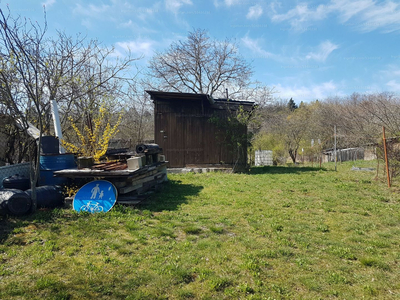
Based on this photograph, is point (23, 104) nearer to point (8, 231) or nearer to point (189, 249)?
point (8, 231)

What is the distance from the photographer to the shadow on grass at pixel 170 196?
581 centimetres

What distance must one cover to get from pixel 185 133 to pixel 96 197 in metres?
6.65

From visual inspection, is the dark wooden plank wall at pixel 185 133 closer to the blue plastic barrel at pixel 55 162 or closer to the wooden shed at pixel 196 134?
the wooden shed at pixel 196 134

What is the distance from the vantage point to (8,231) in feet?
13.4

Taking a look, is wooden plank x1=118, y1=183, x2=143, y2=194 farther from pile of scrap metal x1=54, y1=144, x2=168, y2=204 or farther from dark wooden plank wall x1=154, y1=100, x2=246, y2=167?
dark wooden plank wall x1=154, y1=100, x2=246, y2=167

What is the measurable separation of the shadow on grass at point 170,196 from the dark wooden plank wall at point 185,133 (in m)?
2.74

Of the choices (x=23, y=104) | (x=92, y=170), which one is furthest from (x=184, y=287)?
(x=23, y=104)

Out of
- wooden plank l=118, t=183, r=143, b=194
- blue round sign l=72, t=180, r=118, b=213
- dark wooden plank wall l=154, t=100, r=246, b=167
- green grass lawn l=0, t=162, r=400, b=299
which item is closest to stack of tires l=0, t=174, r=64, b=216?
green grass lawn l=0, t=162, r=400, b=299

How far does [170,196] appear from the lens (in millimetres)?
6848

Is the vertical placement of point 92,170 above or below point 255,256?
above

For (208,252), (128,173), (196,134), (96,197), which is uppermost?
(196,134)

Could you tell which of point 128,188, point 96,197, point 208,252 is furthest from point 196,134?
point 208,252

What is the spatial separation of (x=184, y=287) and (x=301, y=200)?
465 cm

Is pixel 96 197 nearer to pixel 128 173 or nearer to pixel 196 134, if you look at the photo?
pixel 128 173
